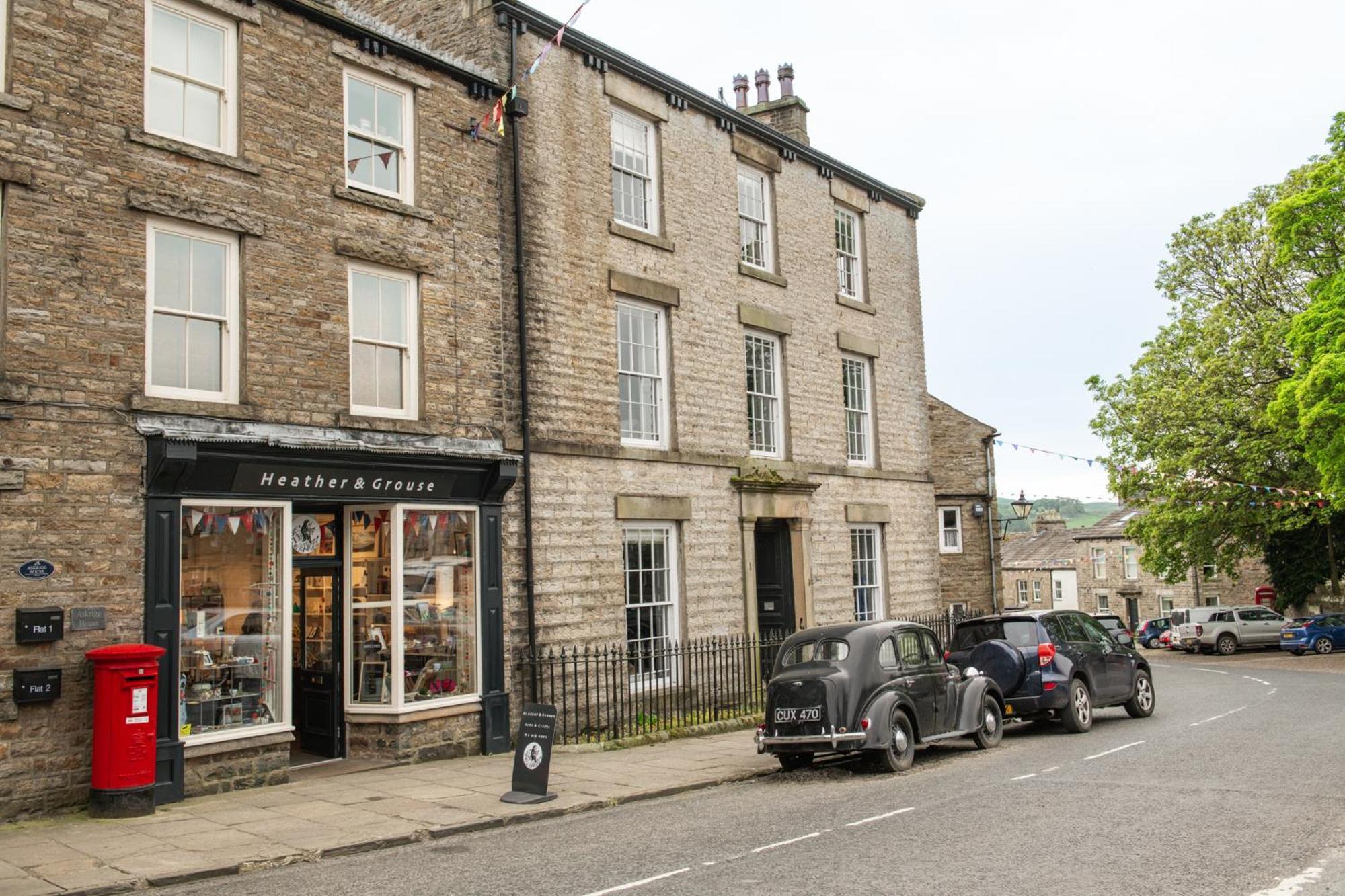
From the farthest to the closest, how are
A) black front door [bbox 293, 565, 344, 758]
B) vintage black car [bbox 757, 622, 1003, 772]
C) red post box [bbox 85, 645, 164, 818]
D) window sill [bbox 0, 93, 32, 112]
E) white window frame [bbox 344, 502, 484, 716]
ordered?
1. black front door [bbox 293, 565, 344, 758]
2. white window frame [bbox 344, 502, 484, 716]
3. vintage black car [bbox 757, 622, 1003, 772]
4. window sill [bbox 0, 93, 32, 112]
5. red post box [bbox 85, 645, 164, 818]

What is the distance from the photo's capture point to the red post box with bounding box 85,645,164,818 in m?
9.88

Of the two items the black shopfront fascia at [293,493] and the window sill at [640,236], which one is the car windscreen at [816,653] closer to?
the black shopfront fascia at [293,493]

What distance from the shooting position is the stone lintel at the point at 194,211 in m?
11.1

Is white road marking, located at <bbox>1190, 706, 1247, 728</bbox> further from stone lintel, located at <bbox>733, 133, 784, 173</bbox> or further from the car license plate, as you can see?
stone lintel, located at <bbox>733, 133, 784, 173</bbox>

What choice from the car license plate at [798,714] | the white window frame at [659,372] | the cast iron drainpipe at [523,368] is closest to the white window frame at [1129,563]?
the white window frame at [659,372]

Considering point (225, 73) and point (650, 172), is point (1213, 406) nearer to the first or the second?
point (650, 172)

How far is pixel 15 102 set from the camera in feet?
33.7

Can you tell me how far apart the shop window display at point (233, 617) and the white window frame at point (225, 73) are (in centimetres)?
398

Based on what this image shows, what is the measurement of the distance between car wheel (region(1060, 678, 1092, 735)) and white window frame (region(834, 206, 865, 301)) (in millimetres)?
10011

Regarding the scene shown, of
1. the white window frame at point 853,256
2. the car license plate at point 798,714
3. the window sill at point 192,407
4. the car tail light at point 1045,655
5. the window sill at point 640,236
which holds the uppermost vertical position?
the white window frame at point 853,256

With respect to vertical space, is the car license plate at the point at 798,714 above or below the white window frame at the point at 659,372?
below

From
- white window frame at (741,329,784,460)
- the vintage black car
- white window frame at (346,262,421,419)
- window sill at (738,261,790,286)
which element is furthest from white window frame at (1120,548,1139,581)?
white window frame at (346,262,421,419)

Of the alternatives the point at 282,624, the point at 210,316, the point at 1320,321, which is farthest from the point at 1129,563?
the point at 210,316

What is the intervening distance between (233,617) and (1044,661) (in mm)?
9935
